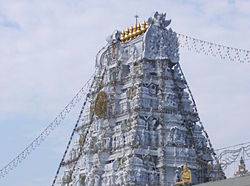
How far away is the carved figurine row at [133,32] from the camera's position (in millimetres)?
51000

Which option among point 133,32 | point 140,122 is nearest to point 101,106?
point 140,122

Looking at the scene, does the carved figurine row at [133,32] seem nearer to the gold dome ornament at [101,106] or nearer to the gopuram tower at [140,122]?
the gopuram tower at [140,122]

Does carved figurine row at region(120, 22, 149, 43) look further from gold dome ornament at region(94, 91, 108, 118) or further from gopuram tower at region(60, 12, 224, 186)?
gold dome ornament at region(94, 91, 108, 118)

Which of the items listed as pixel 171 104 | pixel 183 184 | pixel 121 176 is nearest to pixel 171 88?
pixel 171 104

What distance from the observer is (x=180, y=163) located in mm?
44906

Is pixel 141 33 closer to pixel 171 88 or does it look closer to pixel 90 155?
pixel 171 88

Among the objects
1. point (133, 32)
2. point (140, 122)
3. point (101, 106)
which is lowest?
point (140, 122)

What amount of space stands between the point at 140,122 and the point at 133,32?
8953mm

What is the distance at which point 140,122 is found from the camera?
1797 inches

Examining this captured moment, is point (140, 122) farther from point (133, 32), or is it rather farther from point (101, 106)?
point (133, 32)

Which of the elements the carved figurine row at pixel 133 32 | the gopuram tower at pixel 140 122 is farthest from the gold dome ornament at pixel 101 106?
the carved figurine row at pixel 133 32

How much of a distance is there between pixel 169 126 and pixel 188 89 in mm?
5004

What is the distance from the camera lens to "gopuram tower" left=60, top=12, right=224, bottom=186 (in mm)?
44688

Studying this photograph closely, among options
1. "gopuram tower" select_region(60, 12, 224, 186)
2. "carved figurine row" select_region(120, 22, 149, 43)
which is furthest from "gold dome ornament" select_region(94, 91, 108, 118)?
"carved figurine row" select_region(120, 22, 149, 43)
